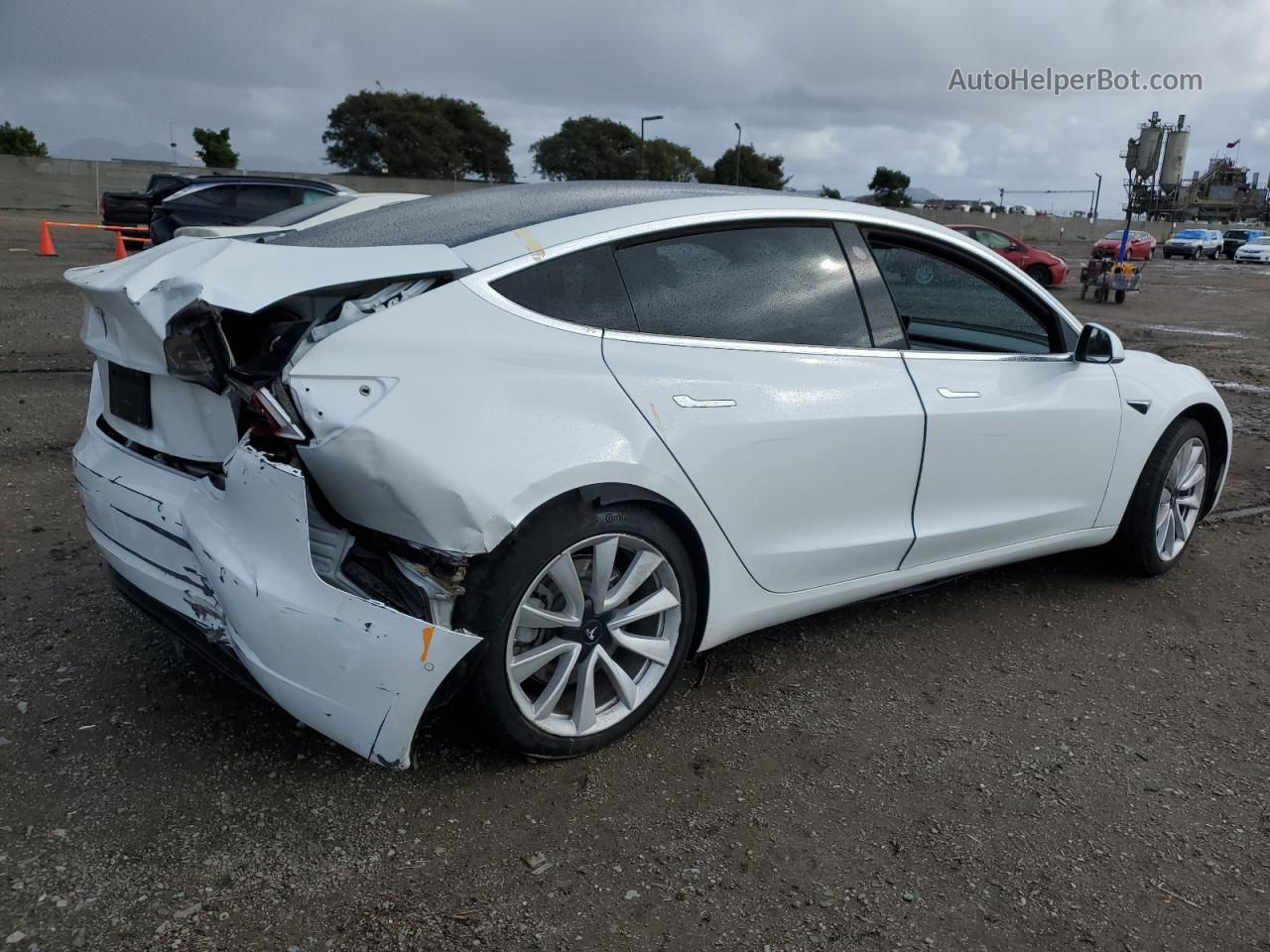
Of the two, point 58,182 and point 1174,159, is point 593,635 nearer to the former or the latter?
point 58,182

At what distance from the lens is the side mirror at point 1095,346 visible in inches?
151

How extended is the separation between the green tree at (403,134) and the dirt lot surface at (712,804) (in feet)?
228

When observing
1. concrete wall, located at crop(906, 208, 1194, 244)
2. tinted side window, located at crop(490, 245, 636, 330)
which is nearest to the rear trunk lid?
tinted side window, located at crop(490, 245, 636, 330)

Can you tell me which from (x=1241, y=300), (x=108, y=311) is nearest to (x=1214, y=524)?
(x=108, y=311)

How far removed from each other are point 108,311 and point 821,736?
2.37 meters

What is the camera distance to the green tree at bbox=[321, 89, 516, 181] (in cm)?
6904

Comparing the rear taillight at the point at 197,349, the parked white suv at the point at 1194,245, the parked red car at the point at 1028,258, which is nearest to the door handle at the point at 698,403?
the rear taillight at the point at 197,349

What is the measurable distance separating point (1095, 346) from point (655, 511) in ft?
7.00

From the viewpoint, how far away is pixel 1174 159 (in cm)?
7512

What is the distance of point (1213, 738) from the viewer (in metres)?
3.13

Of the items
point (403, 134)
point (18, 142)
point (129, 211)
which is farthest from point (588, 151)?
point (129, 211)

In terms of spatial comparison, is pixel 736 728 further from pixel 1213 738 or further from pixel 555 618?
pixel 1213 738

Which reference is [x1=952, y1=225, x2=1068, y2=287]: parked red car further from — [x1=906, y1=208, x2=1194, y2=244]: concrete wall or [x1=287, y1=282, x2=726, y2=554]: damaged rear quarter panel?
[x1=906, y1=208, x2=1194, y2=244]: concrete wall

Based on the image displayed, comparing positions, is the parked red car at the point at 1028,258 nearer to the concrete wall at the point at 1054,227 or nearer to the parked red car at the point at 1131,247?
the parked red car at the point at 1131,247
